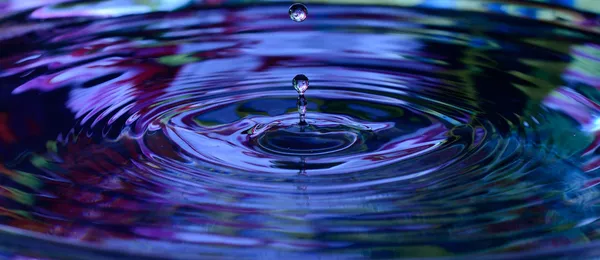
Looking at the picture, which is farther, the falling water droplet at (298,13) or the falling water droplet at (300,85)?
the falling water droplet at (298,13)

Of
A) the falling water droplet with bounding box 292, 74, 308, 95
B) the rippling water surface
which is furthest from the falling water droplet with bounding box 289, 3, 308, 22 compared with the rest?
the falling water droplet with bounding box 292, 74, 308, 95

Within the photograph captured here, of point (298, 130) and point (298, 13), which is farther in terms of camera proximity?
point (298, 13)

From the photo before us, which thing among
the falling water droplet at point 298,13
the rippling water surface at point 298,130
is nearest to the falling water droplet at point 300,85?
the rippling water surface at point 298,130

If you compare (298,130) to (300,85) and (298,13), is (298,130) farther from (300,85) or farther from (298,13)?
(298,13)

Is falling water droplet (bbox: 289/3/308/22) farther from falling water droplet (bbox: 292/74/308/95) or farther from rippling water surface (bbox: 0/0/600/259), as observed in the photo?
falling water droplet (bbox: 292/74/308/95)

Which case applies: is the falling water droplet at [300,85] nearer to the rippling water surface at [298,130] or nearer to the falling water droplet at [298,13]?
the rippling water surface at [298,130]

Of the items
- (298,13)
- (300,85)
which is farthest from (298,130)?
(298,13)

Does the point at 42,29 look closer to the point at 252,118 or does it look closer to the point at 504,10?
the point at 252,118

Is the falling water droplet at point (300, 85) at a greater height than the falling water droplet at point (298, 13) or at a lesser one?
lesser

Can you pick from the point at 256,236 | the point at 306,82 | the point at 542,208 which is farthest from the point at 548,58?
the point at 256,236
